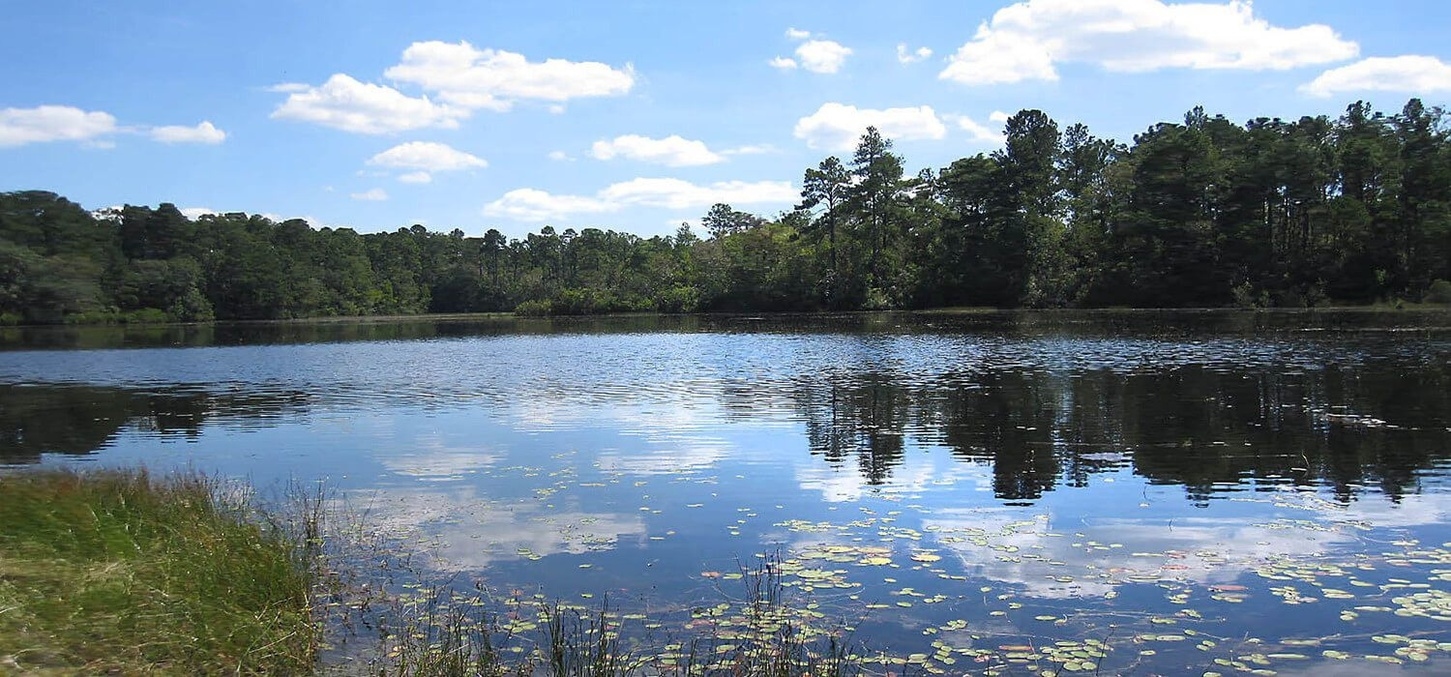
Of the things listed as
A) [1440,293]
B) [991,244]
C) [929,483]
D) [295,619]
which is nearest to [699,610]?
[295,619]

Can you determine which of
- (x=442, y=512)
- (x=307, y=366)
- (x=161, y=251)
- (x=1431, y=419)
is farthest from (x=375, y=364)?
(x=161, y=251)

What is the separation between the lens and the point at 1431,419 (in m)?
20.1

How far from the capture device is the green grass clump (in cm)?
735

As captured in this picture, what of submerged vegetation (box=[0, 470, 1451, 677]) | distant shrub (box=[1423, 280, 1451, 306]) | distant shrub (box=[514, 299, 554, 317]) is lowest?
submerged vegetation (box=[0, 470, 1451, 677])

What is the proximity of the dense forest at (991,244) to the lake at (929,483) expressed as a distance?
49.4 m

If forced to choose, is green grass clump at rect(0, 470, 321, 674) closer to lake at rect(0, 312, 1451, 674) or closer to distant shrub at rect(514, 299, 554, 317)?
lake at rect(0, 312, 1451, 674)

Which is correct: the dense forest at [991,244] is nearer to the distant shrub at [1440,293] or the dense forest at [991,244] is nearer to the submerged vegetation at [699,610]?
the distant shrub at [1440,293]

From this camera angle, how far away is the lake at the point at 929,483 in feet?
28.8

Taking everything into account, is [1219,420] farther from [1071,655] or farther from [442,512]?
[442,512]

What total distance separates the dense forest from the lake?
49.4 m

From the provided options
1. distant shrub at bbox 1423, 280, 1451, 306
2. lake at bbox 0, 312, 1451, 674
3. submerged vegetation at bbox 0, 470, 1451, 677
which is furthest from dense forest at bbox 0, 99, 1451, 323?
submerged vegetation at bbox 0, 470, 1451, 677

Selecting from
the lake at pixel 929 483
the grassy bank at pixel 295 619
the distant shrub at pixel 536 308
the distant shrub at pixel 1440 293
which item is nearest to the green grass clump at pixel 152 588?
the grassy bank at pixel 295 619

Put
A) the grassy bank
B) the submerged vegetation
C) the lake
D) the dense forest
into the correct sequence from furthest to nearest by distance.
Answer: the dense forest → the lake → the submerged vegetation → the grassy bank

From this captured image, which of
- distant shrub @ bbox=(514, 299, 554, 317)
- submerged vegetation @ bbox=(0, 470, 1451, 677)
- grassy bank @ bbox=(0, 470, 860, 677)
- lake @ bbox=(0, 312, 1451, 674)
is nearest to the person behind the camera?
grassy bank @ bbox=(0, 470, 860, 677)
